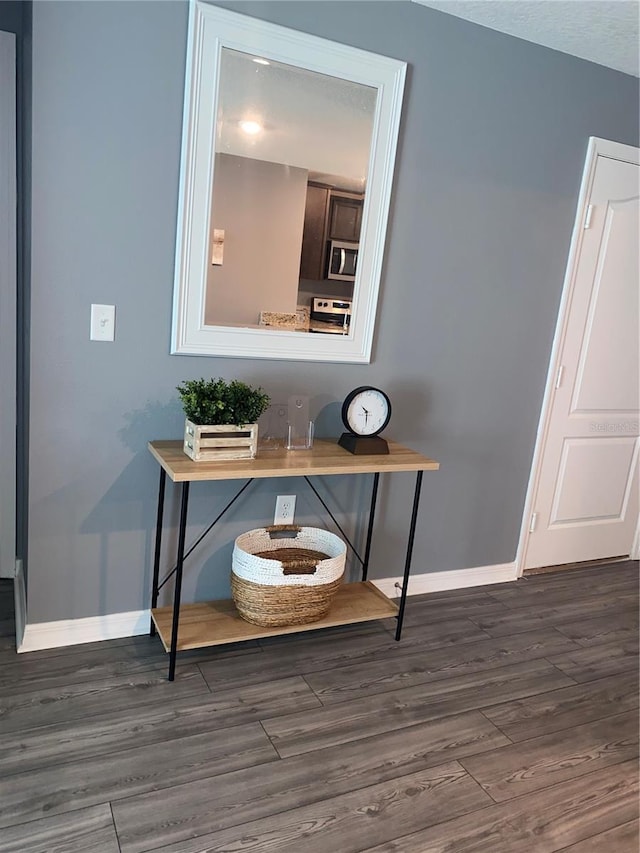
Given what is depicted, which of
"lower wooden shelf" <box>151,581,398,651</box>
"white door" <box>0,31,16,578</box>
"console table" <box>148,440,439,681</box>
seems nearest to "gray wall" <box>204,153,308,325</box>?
"console table" <box>148,440,439,681</box>

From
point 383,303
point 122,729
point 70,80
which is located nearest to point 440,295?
point 383,303

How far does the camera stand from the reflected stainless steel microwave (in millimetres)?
2301

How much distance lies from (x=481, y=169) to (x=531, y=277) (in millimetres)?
537

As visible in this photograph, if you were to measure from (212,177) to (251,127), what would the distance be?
0.73 ft

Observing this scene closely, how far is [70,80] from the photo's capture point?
1.84 metres

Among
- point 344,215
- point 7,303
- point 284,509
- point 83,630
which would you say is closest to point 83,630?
point 83,630

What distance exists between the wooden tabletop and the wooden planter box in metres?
0.02

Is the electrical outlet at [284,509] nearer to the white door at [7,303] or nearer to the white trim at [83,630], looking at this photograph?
the white trim at [83,630]

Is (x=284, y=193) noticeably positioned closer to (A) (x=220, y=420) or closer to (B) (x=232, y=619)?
(A) (x=220, y=420)

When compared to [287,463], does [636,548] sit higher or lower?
lower

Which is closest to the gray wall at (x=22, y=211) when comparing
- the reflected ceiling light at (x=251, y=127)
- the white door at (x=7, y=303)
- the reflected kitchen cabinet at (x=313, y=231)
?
the white door at (x=7, y=303)

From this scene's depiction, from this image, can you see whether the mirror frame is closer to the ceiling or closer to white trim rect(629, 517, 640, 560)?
the ceiling

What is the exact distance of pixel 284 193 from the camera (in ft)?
7.16

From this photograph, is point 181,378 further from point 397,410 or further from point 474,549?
point 474,549
